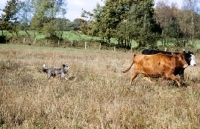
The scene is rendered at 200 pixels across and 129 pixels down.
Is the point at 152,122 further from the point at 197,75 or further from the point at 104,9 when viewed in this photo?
the point at 104,9

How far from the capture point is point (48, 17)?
5278 centimetres

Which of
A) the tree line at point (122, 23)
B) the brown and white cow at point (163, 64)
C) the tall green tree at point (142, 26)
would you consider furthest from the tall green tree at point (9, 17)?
the brown and white cow at point (163, 64)

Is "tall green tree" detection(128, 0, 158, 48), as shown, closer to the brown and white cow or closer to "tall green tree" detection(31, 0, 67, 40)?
"tall green tree" detection(31, 0, 67, 40)

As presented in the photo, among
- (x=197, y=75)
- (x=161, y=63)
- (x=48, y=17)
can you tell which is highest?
(x=48, y=17)

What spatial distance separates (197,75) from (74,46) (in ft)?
105

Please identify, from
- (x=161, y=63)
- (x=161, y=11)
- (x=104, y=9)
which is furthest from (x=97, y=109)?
(x=161, y=11)

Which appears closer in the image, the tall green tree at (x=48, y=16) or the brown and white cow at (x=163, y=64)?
the brown and white cow at (x=163, y=64)

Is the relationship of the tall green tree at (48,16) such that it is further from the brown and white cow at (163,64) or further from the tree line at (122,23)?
the brown and white cow at (163,64)

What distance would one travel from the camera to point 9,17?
49.7m

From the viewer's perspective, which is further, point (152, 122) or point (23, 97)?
point (23, 97)

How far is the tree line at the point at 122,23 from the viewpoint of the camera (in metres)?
43.7

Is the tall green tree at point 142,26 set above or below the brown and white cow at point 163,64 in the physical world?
above

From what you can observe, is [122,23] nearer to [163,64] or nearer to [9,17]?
[9,17]

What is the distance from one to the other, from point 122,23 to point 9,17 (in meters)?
19.4
